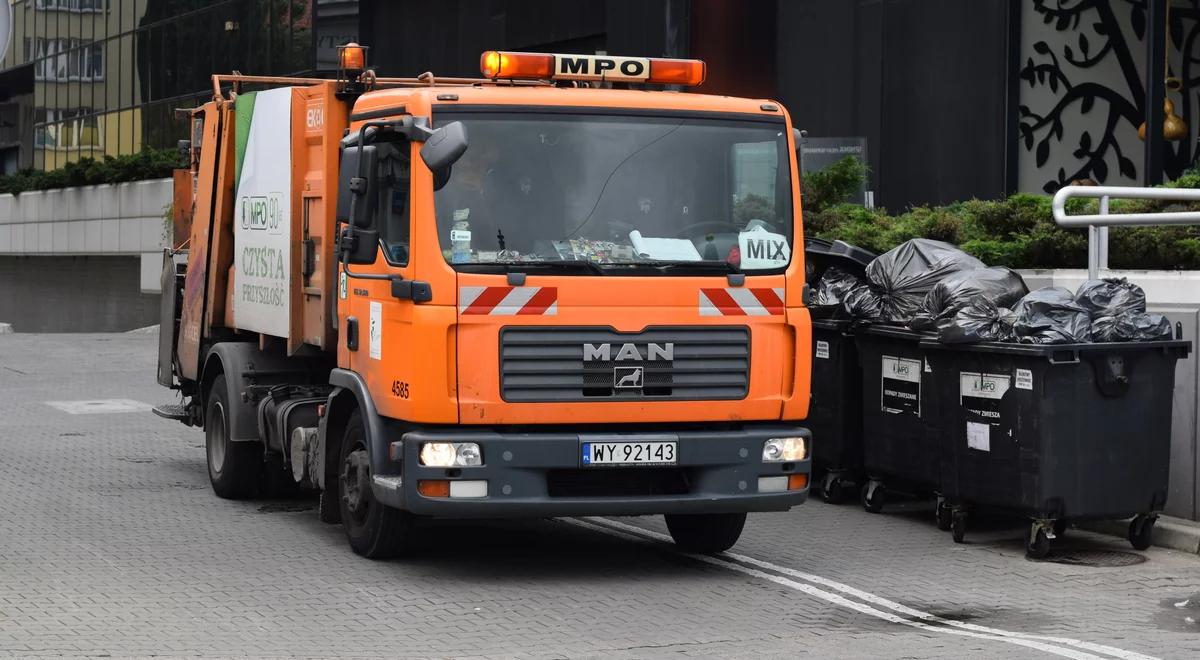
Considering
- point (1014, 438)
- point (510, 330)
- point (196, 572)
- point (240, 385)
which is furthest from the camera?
point (240, 385)

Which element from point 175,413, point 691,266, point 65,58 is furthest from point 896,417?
point 65,58

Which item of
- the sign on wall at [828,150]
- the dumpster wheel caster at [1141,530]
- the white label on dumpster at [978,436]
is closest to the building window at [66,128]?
the sign on wall at [828,150]

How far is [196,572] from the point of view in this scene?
8.66 metres

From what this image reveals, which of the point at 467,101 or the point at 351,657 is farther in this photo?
the point at 467,101

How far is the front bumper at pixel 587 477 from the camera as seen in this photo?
8086 millimetres

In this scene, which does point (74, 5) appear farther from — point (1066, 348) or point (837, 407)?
point (1066, 348)

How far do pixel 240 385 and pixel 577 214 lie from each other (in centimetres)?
360

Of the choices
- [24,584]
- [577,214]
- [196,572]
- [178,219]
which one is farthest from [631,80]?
[178,219]

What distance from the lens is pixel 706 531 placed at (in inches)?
368

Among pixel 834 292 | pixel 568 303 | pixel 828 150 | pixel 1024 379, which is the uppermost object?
pixel 828 150

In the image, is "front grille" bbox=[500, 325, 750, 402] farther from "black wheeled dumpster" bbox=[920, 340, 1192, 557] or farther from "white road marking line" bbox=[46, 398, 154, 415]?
"white road marking line" bbox=[46, 398, 154, 415]

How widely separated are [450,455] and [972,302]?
339 centimetres

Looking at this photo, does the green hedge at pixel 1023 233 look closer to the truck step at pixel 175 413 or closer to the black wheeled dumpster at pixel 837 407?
the black wheeled dumpster at pixel 837 407

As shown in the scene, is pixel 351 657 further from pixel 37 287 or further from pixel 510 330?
pixel 37 287
